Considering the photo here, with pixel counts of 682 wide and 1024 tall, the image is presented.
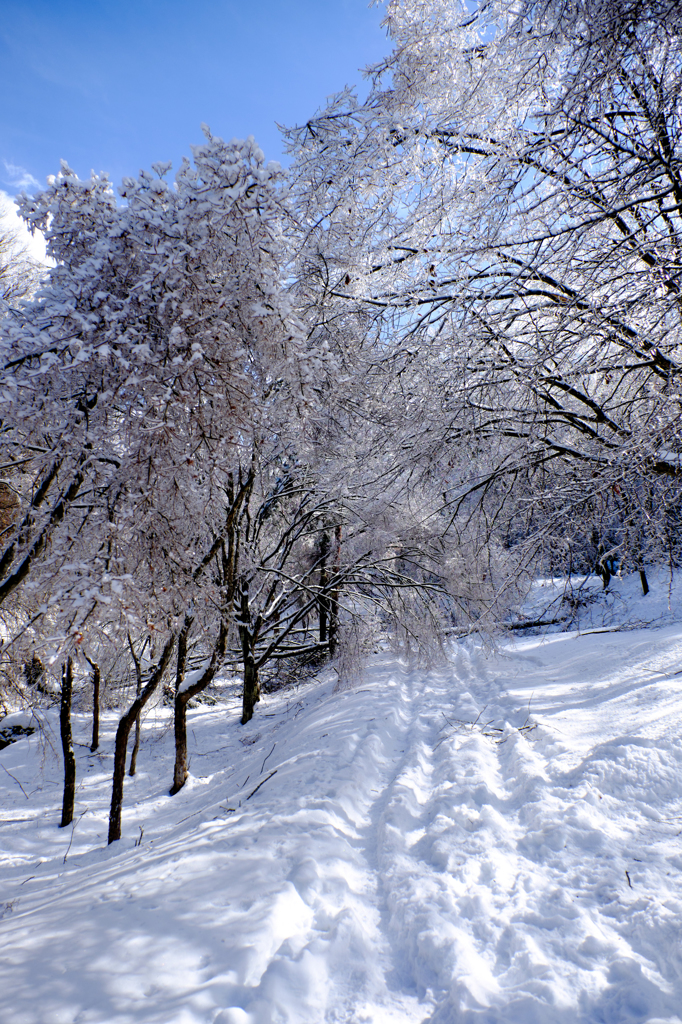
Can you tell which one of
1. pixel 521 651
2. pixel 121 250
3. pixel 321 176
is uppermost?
pixel 321 176

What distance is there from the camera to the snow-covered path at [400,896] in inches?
86.3

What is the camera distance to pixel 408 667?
1115 centimetres

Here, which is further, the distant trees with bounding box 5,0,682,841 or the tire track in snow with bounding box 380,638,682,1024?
the distant trees with bounding box 5,0,682,841

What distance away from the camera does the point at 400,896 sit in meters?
2.97

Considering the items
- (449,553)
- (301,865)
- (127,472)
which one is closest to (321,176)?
(127,472)

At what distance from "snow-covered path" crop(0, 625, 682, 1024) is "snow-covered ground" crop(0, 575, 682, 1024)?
0.01 m

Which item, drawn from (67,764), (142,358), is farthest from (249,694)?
(142,358)

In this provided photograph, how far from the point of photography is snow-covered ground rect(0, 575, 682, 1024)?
219 centimetres

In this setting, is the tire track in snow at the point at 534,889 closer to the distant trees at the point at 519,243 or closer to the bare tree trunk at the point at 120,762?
the distant trees at the point at 519,243

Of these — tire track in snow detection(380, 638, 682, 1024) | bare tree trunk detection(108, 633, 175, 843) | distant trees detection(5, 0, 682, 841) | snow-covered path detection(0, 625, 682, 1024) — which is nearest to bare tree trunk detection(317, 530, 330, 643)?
bare tree trunk detection(108, 633, 175, 843)

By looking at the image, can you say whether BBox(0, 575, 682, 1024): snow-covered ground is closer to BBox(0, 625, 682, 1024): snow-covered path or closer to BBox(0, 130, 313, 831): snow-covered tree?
BBox(0, 625, 682, 1024): snow-covered path

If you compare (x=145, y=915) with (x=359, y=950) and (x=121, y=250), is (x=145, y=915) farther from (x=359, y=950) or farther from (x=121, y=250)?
(x=121, y=250)

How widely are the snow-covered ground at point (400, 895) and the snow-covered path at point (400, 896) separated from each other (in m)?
0.01

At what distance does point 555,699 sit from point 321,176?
7510 millimetres
